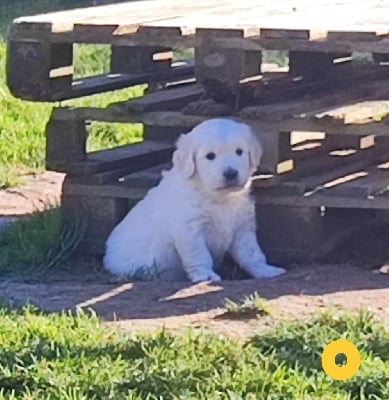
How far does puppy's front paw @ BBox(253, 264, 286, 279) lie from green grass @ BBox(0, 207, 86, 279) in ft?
3.31

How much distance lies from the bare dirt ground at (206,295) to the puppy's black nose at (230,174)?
47cm

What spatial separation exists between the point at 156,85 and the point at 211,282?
6.95ft

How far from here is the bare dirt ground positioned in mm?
5691

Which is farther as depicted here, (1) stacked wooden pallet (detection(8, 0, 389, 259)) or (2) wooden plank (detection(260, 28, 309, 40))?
(1) stacked wooden pallet (detection(8, 0, 389, 259))

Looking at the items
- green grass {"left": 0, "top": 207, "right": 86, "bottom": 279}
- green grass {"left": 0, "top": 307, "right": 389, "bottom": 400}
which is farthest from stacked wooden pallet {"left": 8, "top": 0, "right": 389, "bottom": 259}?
green grass {"left": 0, "top": 307, "right": 389, "bottom": 400}

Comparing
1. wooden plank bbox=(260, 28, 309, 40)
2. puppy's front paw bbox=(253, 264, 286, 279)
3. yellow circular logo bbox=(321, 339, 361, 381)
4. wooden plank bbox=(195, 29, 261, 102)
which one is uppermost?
wooden plank bbox=(260, 28, 309, 40)

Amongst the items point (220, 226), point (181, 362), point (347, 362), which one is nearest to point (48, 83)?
point (220, 226)

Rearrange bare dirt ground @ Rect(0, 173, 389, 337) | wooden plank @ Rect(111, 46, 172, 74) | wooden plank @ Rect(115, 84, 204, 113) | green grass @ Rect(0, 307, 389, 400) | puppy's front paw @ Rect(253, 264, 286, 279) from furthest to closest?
wooden plank @ Rect(111, 46, 172, 74) → wooden plank @ Rect(115, 84, 204, 113) → puppy's front paw @ Rect(253, 264, 286, 279) → bare dirt ground @ Rect(0, 173, 389, 337) → green grass @ Rect(0, 307, 389, 400)

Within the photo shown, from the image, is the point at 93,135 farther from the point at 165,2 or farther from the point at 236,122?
the point at 236,122

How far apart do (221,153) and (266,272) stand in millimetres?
606

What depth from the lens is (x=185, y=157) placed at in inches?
261

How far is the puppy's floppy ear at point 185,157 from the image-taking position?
21.6 ft

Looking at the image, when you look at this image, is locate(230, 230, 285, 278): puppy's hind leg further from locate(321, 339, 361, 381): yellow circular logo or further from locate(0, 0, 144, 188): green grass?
locate(0, 0, 144, 188): green grass

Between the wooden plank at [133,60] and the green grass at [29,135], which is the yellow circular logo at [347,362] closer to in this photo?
the wooden plank at [133,60]
